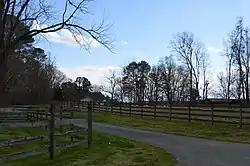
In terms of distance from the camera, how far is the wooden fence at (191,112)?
21.1m

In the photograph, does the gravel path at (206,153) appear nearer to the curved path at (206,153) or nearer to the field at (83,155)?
the curved path at (206,153)

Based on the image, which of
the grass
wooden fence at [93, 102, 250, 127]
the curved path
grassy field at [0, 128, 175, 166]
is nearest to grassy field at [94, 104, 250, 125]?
wooden fence at [93, 102, 250, 127]

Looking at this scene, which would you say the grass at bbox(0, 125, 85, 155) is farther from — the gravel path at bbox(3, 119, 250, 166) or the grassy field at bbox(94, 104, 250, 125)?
the grassy field at bbox(94, 104, 250, 125)

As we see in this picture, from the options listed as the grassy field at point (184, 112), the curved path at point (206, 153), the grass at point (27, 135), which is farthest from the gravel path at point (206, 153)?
the grassy field at point (184, 112)

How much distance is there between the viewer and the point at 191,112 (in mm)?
30641

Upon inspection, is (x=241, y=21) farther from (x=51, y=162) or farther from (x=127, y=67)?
(x=51, y=162)

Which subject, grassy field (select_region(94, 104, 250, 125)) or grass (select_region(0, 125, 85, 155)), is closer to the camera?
grass (select_region(0, 125, 85, 155))

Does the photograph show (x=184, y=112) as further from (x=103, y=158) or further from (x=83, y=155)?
(x=103, y=158)

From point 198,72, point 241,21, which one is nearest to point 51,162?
point 241,21

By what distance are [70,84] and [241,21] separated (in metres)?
48.2

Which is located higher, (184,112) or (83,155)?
(184,112)

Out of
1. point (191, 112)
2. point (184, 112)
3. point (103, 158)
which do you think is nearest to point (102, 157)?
point (103, 158)

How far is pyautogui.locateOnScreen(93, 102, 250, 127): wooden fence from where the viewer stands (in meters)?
21.1

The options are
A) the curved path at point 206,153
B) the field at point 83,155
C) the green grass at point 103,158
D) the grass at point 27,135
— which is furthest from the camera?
the grass at point 27,135
